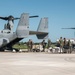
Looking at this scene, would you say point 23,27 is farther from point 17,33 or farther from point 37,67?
point 37,67

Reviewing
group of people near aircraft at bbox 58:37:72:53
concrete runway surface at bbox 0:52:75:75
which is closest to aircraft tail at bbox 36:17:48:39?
group of people near aircraft at bbox 58:37:72:53

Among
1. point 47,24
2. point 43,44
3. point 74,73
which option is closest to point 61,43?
point 43,44

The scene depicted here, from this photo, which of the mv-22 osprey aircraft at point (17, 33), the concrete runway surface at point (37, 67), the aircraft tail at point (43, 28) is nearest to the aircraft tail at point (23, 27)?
the mv-22 osprey aircraft at point (17, 33)

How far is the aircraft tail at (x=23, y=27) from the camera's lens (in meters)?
39.5

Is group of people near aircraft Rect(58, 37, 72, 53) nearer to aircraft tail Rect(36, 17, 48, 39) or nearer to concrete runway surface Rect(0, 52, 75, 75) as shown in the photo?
aircraft tail Rect(36, 17, 48, 39)

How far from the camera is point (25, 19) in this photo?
40031 mm

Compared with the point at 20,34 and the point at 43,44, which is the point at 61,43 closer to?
the point at 43,44

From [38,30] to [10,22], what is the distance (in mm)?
4230

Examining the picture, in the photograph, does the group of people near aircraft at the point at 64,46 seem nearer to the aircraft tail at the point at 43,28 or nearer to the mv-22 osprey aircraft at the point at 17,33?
the mv-22 osprey aircraft at the point at 17,33

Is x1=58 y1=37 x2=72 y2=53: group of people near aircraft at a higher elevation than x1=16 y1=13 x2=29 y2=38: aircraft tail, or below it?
below

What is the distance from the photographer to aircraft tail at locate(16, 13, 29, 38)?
39.5 meters

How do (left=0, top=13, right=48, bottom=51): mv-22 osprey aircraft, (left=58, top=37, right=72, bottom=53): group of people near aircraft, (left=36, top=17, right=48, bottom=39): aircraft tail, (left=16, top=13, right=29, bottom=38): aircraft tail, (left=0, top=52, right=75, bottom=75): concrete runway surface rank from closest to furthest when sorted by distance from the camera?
(left=0, top=52, right=75, bottom=75): concrete runway surface, (left=58, top=37, right=72, bottom=53): group of people near aircraft, (left=16, top=13, right=29, bottom=38): aircraft tail, (left=0, top=13, right=48, bottom=51): mv-22 osprey aircraft, (left=36, top=17, right=48, bottom=39): aircraft tail

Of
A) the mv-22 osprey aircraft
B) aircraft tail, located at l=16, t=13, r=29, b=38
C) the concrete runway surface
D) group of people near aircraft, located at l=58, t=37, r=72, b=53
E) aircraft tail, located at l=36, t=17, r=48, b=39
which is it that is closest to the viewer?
the concrete runway surface

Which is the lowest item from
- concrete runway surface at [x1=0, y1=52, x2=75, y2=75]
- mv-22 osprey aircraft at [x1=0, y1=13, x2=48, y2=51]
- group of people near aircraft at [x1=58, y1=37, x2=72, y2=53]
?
concrete runway surface at [x1=0, y1=52, x2=75, y2=75]
